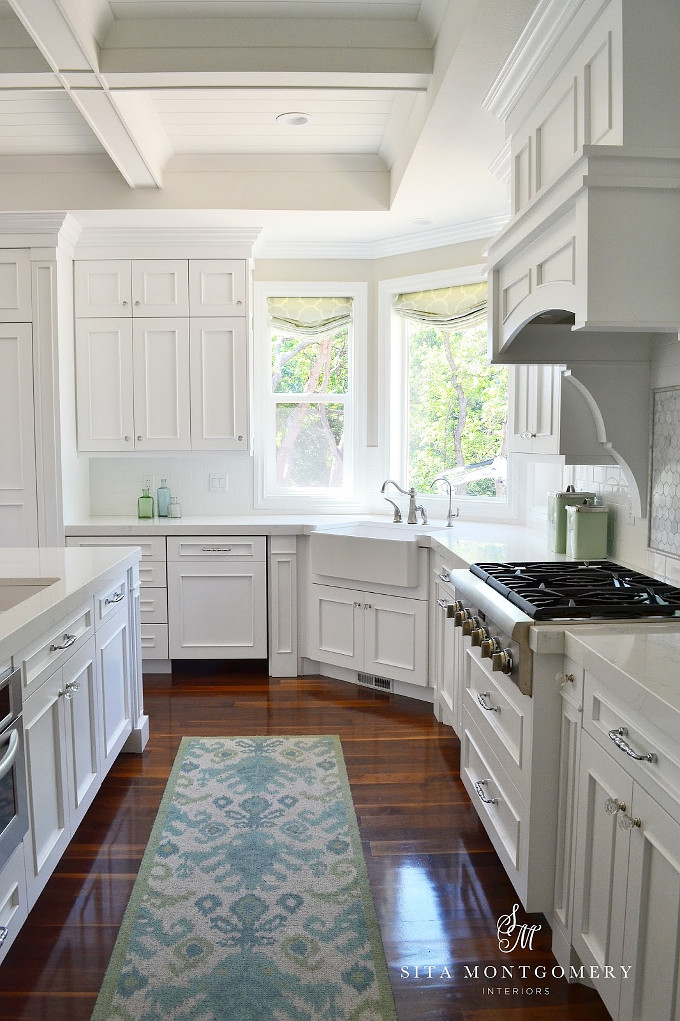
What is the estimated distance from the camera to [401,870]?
2.44m

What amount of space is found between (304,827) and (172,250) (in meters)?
3.32

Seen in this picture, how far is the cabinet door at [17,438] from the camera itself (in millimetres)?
4293

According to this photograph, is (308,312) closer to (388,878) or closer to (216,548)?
(216,548)

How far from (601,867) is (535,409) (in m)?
1.77

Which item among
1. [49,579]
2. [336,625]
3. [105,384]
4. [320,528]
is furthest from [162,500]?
[49,579]

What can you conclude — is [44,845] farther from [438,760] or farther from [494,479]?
[494,479]

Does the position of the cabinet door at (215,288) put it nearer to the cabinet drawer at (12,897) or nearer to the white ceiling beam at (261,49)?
the white ceiling beam at (261,49)

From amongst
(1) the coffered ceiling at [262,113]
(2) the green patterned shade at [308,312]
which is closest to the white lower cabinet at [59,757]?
(1) the coffered ceiling at [262,113]

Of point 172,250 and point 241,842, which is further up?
point 172,250

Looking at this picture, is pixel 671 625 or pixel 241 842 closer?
pixel 671 625

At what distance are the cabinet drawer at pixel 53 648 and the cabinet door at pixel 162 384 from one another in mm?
2086

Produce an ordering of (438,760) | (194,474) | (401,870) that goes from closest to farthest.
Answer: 1. (401,870)
2. (438,760)
3. (194,474)

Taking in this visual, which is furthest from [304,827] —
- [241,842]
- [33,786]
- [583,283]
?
[583,283]

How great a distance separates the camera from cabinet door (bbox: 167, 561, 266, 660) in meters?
4.39
